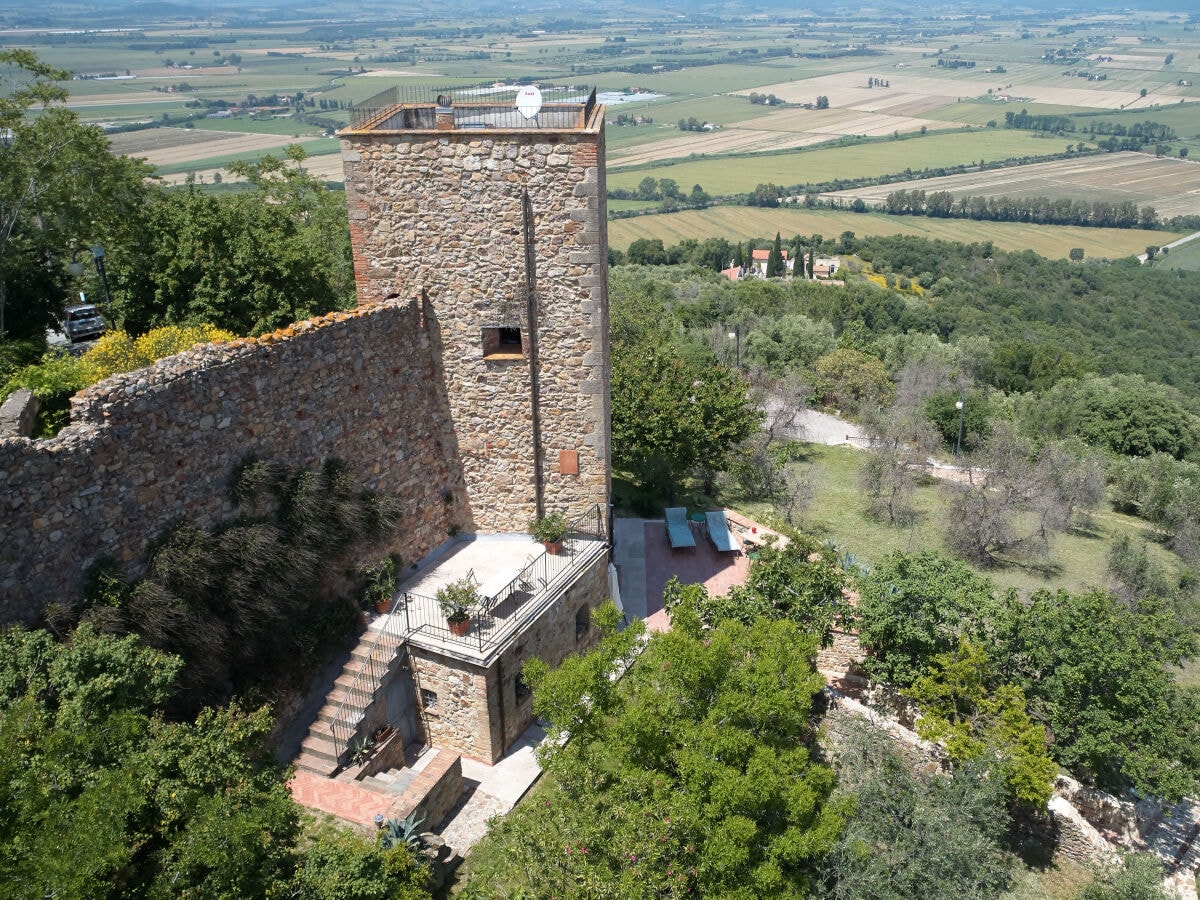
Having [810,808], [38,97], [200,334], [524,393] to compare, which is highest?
[38,97]

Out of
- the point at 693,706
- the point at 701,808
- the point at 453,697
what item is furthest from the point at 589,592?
the point at 701,808

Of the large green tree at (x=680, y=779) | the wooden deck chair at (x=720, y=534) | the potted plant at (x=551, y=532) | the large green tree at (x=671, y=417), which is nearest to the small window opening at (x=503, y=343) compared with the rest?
the potted plant at (x=551, y=532)

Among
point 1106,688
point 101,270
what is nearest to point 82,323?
point 101,270

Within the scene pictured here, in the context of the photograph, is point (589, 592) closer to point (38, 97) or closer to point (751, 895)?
point (751, 895)

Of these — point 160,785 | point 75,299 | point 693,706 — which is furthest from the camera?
point 75,299

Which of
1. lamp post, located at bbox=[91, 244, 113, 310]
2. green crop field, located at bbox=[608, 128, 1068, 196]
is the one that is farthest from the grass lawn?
green crop field, located at bbox=[608, 128, 1068, 196]

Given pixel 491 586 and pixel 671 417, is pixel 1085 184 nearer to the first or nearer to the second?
pixel 671 417
